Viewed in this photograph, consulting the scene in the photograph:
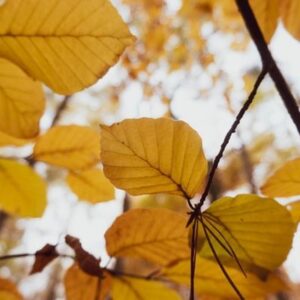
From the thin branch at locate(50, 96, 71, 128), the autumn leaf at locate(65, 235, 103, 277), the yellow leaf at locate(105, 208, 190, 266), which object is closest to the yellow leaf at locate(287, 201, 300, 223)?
the yellow leaf at locate(105, 208, 190, 266)

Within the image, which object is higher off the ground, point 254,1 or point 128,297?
point 254,1

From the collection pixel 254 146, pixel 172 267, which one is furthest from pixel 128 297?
pixel 254 146

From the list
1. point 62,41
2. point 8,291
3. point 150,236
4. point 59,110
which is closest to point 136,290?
point 150,236

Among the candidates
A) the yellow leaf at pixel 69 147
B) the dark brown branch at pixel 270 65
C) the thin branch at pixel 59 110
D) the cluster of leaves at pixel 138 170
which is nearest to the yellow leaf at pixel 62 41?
the cluster of leaves at pixel 138 170

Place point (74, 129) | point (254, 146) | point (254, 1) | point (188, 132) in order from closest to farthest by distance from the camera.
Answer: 1. point (188, 132)
2. point (254, 1)
3. point (74, 129)
4. point (254, 146)

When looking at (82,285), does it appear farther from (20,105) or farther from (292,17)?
(292,17)

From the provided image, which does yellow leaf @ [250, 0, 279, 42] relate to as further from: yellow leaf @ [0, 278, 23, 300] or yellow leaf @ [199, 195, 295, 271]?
yellow leaf @ [0, 278, 23, 300]

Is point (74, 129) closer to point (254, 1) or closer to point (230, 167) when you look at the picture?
point (254, 1)

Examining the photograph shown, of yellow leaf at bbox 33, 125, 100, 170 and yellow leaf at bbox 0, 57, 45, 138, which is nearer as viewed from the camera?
yellow leaf at bbox 0, 57, 45, 138
